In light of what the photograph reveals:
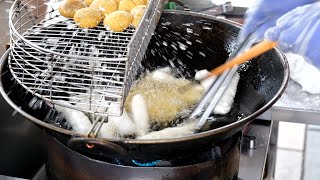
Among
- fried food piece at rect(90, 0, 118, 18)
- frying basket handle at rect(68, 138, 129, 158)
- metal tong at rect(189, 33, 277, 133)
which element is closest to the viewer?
frying basket handle at rect(68, 138, 129, 158)

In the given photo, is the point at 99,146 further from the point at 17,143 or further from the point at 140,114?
the point at 17,143

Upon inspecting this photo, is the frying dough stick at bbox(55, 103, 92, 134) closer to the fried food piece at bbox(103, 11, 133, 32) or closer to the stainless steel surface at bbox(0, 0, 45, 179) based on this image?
the fried food piece at bbox(103, 11, 133, 32)

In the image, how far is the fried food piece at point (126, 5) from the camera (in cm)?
163

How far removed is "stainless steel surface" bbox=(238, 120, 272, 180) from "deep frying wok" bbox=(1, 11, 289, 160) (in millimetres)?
245

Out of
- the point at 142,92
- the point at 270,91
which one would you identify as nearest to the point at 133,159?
the point at 142,92

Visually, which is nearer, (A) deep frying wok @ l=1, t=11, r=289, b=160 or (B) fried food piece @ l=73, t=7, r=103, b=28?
(A) deep frying wok @ l=1, t=11, r=289, b=160

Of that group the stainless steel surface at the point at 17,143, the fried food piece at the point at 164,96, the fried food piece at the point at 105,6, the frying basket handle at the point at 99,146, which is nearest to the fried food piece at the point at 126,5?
the fried food piece at the point at 105,6

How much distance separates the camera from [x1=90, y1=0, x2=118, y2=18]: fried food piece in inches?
62.6

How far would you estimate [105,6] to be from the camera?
1.60 metres

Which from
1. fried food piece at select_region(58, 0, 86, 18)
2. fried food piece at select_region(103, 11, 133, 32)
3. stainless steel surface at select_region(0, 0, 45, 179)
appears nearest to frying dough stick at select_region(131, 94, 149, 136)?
fried food piece at select_region(103, 11, 133, 32)

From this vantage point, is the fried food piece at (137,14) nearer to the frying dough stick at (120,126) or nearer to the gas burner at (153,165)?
the frying dough stick at (120,126)

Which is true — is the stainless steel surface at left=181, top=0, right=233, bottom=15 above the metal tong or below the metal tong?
above

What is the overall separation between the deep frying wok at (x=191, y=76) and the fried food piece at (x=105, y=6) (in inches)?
8.1

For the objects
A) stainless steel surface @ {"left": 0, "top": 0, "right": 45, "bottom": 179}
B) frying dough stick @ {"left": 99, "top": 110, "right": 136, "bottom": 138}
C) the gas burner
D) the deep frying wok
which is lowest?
stainless steel surface @ {"left": 0, "top": 0, "right": 45, "bottom": 179}
